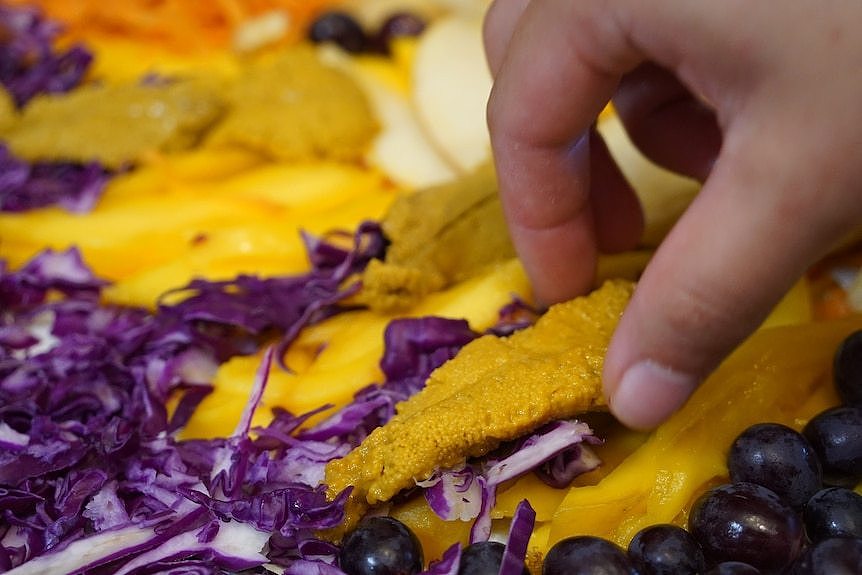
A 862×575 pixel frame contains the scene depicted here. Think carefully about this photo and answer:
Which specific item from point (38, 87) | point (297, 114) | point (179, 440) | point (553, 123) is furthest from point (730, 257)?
point (38, 87)

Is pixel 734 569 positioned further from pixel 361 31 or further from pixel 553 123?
pixel 361 31

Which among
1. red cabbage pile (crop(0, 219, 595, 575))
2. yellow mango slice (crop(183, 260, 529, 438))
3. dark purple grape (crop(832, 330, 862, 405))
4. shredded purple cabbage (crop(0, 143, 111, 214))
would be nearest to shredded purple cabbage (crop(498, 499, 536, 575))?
red cabbage pile (crop(0, 219, 595, 575))

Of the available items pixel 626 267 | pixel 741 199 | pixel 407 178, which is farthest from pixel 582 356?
pixel 407 178

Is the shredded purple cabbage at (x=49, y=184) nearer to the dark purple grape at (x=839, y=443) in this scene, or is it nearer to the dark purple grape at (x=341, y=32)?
the dark purple grape at (x=341, y=32)

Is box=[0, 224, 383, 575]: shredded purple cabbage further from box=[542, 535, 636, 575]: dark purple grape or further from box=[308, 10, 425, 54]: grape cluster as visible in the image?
box=[308, 10, 425, 54]: grape cluster

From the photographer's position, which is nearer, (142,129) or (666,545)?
(666,545)

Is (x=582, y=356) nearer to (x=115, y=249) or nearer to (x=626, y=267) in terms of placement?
(x=626, y=267)
